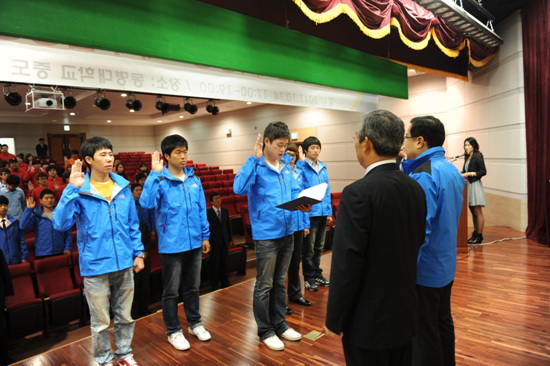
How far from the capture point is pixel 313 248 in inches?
137

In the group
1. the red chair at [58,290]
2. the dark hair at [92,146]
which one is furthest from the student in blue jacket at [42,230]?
the dark hair at [92,146]

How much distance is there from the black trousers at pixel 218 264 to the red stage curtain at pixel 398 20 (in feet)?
9.04

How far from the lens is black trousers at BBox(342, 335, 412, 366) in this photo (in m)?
1.21

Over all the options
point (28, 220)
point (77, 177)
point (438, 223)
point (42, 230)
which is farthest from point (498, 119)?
point (28, 220)

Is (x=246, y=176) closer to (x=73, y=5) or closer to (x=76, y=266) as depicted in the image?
(x=73, y=5)

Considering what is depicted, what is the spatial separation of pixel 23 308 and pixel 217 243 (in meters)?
1.97

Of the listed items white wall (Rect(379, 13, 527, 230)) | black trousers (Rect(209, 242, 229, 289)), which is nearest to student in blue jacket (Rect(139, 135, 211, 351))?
black trousers (Rect(209, 242, 229, 289))

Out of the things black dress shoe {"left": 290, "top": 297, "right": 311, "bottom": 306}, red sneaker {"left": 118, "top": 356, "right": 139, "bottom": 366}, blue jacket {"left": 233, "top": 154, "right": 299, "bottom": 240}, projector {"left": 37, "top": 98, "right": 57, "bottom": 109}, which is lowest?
black dress shoe {"left": 290, "top": 297, "right": 311, "bottom": 306}

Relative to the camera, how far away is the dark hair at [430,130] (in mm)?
1742

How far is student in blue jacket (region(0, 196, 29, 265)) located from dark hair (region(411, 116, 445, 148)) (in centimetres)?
412

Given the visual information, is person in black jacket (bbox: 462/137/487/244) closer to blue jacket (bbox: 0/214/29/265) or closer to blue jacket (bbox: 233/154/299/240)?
blue jacket (bbox: 233/154/299/240)

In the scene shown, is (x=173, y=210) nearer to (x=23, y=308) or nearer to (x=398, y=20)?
(x=23, y=308)

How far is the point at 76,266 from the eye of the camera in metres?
3.75

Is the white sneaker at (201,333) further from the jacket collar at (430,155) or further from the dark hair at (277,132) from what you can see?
the jacket collar at (430,155)
